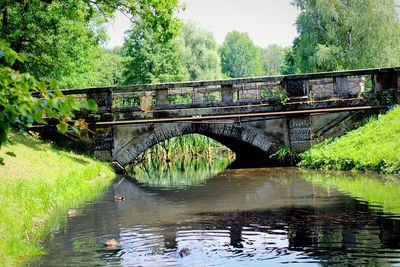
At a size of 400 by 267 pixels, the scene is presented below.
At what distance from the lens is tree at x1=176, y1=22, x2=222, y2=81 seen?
57.8 m

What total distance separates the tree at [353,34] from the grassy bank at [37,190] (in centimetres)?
2379

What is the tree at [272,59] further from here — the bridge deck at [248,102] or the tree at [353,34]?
the bridge deck at [248,102]

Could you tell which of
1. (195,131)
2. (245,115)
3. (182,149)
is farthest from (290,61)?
(245,115)

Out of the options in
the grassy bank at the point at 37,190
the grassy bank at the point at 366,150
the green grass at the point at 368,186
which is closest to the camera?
the grassy bank at the point at 37,190

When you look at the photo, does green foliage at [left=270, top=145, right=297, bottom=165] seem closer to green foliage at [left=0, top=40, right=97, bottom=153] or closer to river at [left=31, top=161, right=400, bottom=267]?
river at [left=31, top=161, right=400, bottom=267]

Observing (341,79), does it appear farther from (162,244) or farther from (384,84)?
(162,244)

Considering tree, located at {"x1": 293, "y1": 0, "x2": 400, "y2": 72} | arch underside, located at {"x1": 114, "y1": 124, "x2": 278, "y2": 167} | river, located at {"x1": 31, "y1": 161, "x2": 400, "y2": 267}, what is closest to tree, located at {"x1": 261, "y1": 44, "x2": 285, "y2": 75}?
tree, located at {"x1": 293, "y1": 0, "x2": 400, "y2": 72}

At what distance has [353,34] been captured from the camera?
40.0 meters

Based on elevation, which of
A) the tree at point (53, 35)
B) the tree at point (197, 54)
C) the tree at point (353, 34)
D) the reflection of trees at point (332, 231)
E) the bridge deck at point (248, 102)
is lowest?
the reflection of trees at point (332, 231)

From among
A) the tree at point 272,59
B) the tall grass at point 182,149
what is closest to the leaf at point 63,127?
the tall grass at point 182,149

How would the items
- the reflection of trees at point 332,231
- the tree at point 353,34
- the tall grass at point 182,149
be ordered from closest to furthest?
1. the reflection of trees at point 332,231
2. the tall grass at point 182,149
3. the tree at point 353,34

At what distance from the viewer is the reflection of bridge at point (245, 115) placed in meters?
20.4

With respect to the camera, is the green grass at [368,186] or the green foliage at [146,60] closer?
the green grass at [368,186]

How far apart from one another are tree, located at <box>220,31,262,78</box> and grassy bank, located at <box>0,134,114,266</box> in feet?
312
